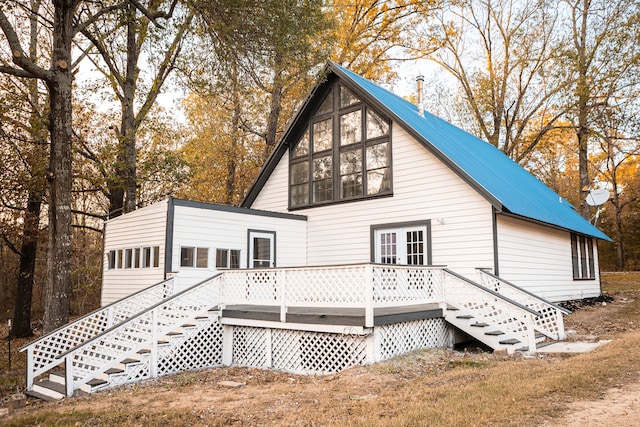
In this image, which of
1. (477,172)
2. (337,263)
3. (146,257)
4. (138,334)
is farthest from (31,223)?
(477,172)

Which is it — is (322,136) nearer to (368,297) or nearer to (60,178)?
(60,178)

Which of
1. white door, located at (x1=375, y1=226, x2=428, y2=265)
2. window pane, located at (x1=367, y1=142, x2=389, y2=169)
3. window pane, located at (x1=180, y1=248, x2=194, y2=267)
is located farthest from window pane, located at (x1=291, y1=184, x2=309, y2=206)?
window pane, located at (x1=180, y1=248, x2=194, y2=267)

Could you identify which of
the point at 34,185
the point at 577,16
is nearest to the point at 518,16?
the point at 577,16

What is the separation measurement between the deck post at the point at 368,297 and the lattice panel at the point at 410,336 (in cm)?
39

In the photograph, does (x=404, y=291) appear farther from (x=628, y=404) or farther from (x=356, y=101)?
(x=356, y=101)

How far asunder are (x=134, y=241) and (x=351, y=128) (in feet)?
23.5

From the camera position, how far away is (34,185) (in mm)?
14555

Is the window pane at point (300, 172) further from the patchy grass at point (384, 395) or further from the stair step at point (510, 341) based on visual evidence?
the stair step at point (510, 341)

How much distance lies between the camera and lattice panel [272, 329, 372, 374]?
8500mm

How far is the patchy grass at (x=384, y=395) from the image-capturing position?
498 centimetres

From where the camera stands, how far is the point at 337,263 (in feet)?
43.7

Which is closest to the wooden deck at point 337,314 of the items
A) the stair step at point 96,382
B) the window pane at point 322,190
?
the stair step at point 96,382

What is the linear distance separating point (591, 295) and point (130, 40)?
19571mm

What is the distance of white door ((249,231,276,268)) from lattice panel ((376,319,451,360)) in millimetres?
5687
